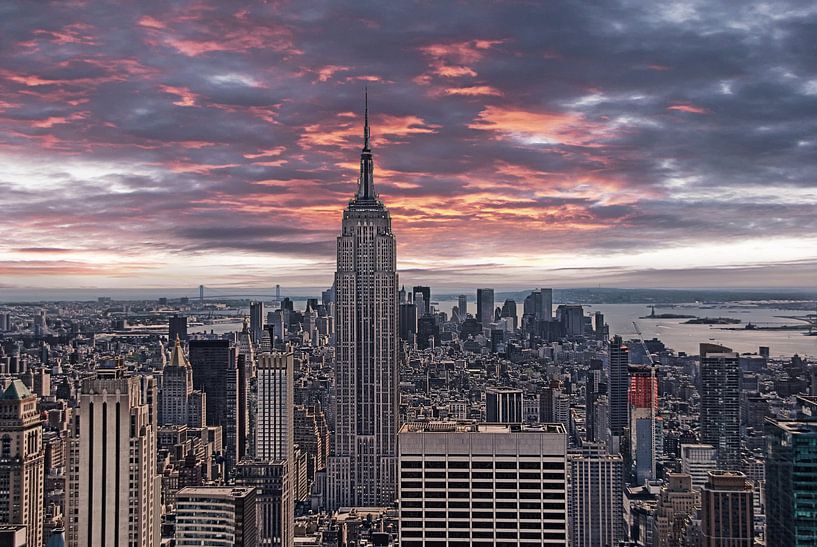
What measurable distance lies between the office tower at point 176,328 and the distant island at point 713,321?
34.5 ft

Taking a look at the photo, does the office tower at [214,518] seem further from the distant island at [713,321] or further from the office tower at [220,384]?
the distant island at [713,321]

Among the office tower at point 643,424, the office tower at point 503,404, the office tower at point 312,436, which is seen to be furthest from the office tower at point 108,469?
the office tower at point 312,436

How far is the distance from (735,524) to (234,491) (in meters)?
11.6

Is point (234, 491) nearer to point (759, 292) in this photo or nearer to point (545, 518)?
point (545, 518)

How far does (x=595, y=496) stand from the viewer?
87.8ft

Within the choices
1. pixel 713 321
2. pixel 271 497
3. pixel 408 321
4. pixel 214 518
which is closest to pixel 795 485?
pixel 713 321

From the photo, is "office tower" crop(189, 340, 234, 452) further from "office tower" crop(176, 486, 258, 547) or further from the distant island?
the distant island

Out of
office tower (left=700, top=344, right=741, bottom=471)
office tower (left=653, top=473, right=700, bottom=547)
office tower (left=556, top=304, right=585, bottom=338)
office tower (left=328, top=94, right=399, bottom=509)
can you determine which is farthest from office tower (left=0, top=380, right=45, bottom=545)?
office tower (left=328, top=94, right=399, bottom=509)

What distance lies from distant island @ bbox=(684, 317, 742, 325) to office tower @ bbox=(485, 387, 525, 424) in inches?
375

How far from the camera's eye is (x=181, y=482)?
2172 cm

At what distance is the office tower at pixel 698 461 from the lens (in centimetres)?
2442

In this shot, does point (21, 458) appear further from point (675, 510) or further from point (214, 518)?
point (675, 510)

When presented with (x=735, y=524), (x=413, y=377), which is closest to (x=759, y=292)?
(x=735, y=524)

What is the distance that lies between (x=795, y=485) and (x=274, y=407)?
19.3 meters
